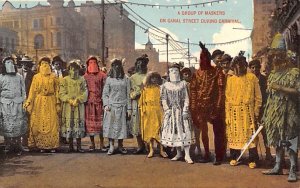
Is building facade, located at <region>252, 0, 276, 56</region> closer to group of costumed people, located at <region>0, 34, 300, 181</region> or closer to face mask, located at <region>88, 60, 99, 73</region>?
group of costumed people, located at <region>0, 34, 300, 181</region>

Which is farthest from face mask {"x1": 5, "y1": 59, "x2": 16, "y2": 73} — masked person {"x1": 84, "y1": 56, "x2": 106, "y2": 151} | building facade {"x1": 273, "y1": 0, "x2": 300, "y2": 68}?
building facade {"x1": 273, "y1": 0, "x2": 300, "y2": 68}

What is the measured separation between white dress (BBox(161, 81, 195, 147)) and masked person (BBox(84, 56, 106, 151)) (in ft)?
3.65

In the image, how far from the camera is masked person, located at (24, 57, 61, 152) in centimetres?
650

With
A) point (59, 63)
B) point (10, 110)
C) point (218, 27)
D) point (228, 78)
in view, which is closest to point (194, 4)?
point (218, 27)

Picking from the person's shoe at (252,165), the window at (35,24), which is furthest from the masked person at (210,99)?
the window at (35,24)

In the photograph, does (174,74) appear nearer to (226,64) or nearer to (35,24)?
(226,64)

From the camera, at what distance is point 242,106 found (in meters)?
5.48

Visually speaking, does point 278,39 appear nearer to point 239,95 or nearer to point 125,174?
point 239,95

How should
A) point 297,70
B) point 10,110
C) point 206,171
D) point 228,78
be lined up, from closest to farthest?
point 297,70, point 206,171, point 228,78, point 10,110

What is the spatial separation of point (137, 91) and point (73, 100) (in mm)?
993

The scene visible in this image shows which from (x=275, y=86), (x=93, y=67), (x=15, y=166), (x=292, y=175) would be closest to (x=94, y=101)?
(x=93, y=67)

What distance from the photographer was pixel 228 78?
5.57 m

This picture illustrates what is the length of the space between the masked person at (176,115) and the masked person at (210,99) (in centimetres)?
17

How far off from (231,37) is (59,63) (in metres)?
2.64
